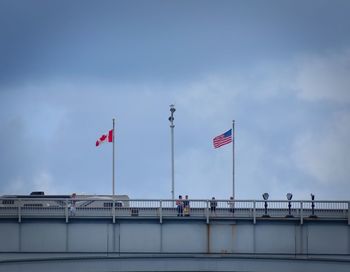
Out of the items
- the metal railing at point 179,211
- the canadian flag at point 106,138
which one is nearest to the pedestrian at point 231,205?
the metal railing at point 179,211

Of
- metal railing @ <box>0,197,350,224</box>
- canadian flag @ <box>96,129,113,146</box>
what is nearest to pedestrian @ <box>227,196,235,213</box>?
metal railing @ <box>0,197,350,224</box>

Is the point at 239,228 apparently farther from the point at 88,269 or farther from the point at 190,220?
the point at 88,269

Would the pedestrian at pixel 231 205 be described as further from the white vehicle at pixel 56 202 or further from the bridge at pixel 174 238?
the white vehicle at pixel 56 202

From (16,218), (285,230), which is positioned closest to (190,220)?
(285,230)

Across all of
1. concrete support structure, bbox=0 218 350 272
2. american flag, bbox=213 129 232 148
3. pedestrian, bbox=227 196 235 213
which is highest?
american flag, bbox=213 129 232 148

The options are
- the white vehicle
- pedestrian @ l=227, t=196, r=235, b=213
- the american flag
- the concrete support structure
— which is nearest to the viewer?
pedestrian @ l=227, t=196, r=235, b=213

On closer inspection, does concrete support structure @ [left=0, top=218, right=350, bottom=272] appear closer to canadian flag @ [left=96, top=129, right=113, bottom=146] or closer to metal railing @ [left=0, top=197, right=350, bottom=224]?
metal railing @ [left=0, top=197, right=350, bottom=224]

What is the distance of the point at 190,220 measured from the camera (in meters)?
54.1

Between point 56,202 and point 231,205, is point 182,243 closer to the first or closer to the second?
point 231,205

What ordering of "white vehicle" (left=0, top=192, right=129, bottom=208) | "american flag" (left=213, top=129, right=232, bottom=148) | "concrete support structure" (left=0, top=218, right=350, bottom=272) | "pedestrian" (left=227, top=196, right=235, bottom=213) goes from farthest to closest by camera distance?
"american flag" (left=213, top=129, right=232, bottom=148)
"white vehicle" (left=0, top=192, right=129, bottom=208)
"concrete support structure" (left=0, top=218, right=350, bottom=272)
"pedestrian" (left=227, top=196, right=235, bottom=213)

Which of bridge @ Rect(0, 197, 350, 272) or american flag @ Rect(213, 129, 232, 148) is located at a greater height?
american flag @ Rect(213, 129, 232, 148)

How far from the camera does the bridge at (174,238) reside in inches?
2119

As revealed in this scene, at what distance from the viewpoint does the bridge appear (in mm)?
53812

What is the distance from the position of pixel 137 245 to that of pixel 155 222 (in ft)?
5.55
